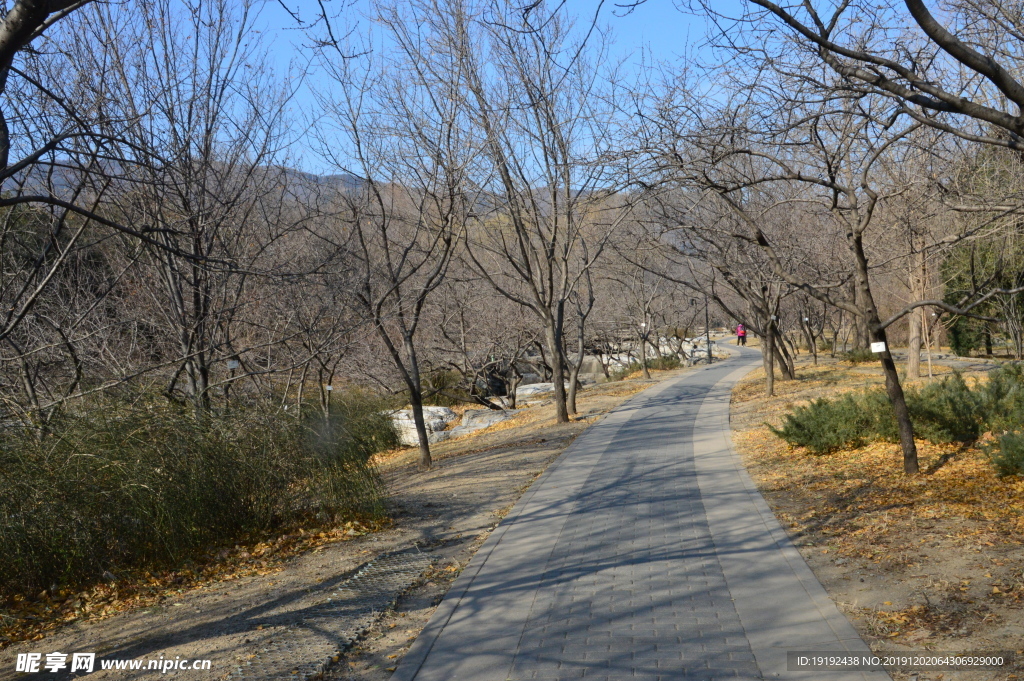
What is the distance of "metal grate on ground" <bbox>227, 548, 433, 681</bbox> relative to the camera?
4.66m

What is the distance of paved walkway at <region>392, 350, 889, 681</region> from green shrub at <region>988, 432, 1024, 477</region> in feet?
7.86

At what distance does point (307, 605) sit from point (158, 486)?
6.97 ft

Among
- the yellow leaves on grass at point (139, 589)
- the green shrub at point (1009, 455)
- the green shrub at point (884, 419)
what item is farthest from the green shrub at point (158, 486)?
the green shrub at point (1009, 455)

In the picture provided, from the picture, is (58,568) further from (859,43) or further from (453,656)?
(859,43)

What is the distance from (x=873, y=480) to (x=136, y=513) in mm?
7713

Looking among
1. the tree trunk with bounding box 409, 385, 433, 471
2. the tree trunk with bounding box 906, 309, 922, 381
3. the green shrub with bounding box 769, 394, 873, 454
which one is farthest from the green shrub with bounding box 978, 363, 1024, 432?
the tree trunk with bounding box 906, 309, 922, 381

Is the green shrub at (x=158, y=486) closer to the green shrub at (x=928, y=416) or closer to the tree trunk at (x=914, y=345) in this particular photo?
the green shrub at (x=928, y=416)

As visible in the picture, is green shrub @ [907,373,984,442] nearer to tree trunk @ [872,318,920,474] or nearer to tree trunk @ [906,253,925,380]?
tree trunk @ [872,318,920,474]

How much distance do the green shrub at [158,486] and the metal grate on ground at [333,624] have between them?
70.1 inches

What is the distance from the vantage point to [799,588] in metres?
5.52

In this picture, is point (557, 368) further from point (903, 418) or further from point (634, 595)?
point (634, 595)

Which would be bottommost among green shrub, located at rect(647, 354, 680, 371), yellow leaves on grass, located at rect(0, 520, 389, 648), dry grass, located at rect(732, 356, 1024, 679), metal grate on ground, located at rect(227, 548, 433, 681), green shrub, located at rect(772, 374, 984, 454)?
dry grass, located at rect(732, 356, 1024, 679)

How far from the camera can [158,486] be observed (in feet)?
22.9

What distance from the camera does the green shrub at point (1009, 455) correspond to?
7.43 m
